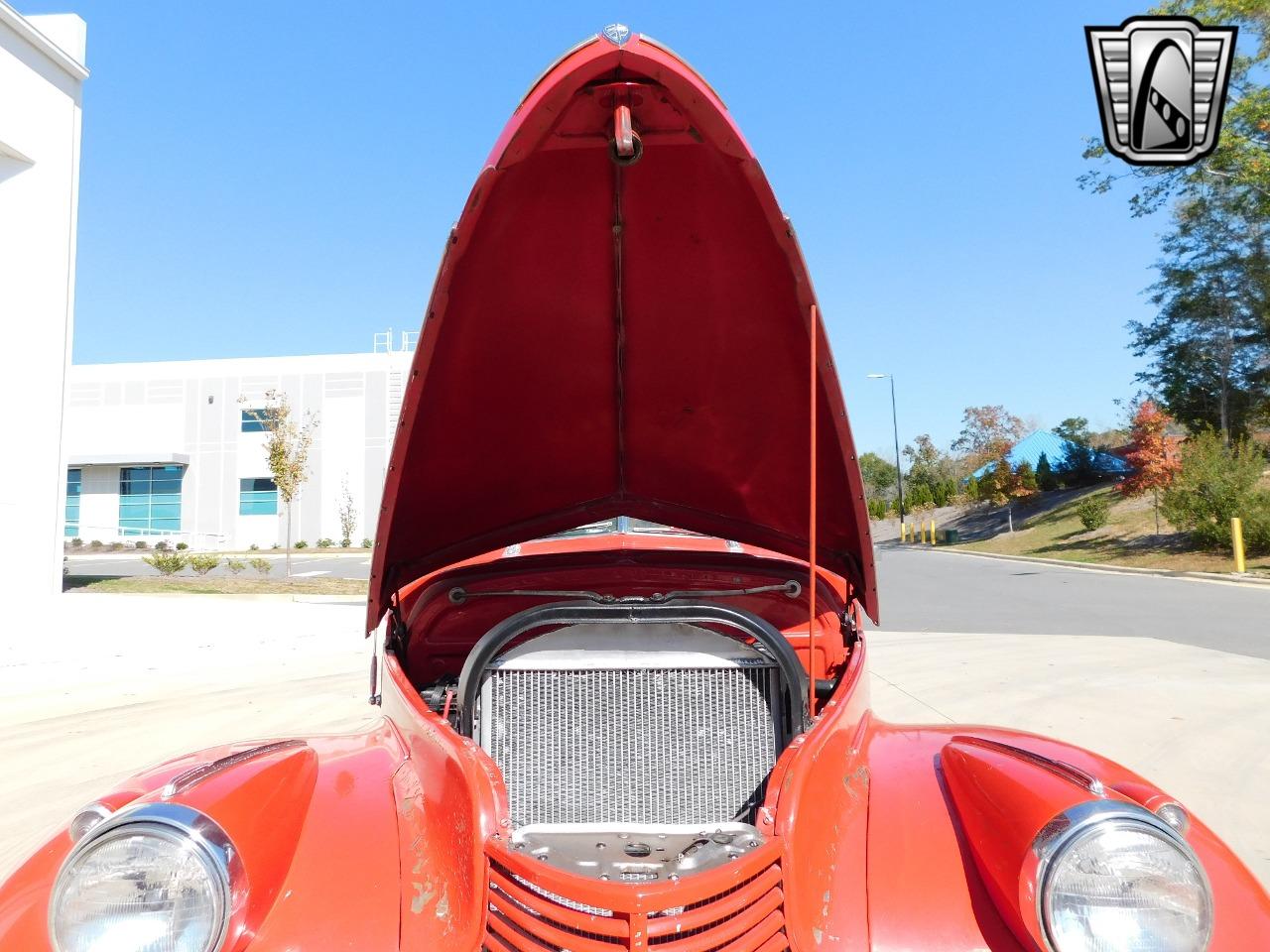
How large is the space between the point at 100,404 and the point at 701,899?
46.0 meters

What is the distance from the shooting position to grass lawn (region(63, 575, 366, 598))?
1669 centimetres

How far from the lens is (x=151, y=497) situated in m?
39.5

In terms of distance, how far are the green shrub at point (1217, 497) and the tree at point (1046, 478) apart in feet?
59.4

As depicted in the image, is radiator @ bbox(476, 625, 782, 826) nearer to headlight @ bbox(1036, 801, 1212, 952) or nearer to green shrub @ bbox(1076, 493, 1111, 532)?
headlight @ bbox(1036, 801, 1212, 952)

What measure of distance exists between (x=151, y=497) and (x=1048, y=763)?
145 ft

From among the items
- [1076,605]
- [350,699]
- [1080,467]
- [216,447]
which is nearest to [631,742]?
[350,699]

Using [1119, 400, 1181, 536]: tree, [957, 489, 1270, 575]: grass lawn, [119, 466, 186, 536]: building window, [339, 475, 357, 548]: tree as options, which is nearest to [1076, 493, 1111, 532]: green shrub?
[957, 489, 1270, 575]: grass lawn

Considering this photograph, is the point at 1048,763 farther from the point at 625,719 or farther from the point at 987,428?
the point at 987,428

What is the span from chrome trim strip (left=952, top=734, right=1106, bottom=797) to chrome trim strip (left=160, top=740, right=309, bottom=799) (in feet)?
6.45

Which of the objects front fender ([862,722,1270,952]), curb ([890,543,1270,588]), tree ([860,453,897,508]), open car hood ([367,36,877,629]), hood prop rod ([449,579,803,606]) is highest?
tree ([860,453,897,508])

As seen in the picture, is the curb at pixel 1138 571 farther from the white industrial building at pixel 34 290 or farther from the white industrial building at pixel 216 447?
the white industrial building at pixel 216 447

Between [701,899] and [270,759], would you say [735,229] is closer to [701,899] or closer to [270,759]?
[701,899]

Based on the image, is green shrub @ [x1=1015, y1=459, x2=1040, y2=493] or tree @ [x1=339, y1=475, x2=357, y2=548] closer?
tree @ [x1=339, y1=475, x2=357, y2=548]

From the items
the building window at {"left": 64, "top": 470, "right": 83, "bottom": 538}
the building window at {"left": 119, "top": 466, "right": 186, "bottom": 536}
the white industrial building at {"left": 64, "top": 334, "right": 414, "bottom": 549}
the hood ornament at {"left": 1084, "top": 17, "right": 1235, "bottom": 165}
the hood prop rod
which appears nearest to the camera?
the hood prop rod
